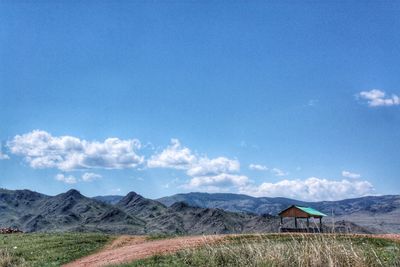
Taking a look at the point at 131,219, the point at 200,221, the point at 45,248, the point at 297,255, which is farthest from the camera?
the point at 131,219

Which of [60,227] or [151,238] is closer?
[151,238]

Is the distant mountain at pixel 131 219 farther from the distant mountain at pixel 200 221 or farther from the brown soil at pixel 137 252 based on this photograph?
the brown soil at pixel 137 252

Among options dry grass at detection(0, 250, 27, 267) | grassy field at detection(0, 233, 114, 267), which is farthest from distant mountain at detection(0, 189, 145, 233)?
dry grass at detection(0, 250, 27, 267)

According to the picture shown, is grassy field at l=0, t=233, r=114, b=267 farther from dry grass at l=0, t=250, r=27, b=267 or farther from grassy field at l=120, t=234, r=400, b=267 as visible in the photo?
grassy field at l=120, t=234, r=400, b=267

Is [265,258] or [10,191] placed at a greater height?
[10,191]

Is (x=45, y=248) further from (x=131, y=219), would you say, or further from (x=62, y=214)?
(x=62, y=214)

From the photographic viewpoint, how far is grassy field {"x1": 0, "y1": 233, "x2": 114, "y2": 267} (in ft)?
85.8

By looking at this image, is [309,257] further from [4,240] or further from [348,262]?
[4,240]

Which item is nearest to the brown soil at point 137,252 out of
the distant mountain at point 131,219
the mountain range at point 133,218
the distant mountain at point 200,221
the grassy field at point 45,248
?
the grassy field at point 45,248

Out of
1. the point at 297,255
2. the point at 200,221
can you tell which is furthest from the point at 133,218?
the point at 297,255

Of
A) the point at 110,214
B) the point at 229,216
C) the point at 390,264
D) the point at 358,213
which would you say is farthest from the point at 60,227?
the point at 358,213

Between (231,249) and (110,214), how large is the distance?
6976 centimetres

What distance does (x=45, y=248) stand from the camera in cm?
3008

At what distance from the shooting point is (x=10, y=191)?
125m
